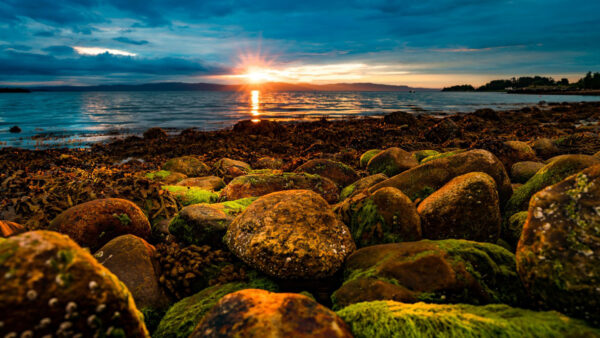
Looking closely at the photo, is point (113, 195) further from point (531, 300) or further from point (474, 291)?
point (531, 300)

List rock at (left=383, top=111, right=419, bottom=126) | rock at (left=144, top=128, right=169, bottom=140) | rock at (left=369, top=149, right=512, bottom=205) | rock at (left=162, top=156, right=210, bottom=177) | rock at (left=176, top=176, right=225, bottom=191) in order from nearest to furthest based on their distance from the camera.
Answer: rock at (left=369, top=149, right=512, bottom=205) < rock at (left=176, top=176, right=225, bottom=191) < rock at (left=162, top=156, right=210, bottom=177) < rock at (left=144, top=128, right=169, bottom=140) < rock at (left=383, top=111, right=419, bottom=126)

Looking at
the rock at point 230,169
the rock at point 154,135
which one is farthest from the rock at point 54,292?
the rock at point 154,135

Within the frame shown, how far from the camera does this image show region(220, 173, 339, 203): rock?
6.47 meters

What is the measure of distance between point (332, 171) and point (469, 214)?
424cm

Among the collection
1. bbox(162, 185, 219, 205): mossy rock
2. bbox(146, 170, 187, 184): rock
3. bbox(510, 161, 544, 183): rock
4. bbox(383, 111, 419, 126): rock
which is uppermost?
bbox(383, 111, 419, 126): rock

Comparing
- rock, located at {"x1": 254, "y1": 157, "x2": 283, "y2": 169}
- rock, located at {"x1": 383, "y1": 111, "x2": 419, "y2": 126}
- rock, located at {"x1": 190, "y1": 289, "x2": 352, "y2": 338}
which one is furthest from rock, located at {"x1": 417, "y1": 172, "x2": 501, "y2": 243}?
rock, located at {"x1": 383, "y1": 111, "x2": 419, "y2": 126}

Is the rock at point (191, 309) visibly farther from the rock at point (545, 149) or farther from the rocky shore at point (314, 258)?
the rock at point (545, 149)

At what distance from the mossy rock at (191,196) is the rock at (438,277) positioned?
180 inches

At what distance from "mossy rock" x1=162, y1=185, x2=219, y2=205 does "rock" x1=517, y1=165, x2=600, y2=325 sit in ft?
19.6

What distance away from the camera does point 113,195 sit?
5.96 meters

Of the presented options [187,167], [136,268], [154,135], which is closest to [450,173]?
[136,268]

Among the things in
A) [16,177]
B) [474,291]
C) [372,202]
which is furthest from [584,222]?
[16,177]

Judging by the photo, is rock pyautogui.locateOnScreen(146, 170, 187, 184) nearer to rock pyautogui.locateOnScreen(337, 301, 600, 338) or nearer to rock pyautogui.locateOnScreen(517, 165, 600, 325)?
rock pyautogui.locateOnScreen(337, 301, 600, 338)

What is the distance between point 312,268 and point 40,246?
2348 millimetres
